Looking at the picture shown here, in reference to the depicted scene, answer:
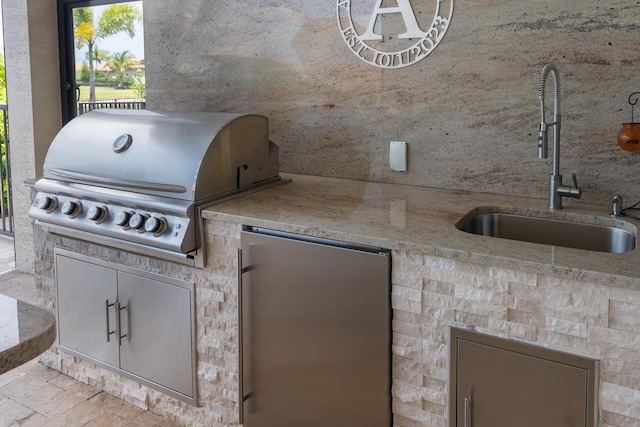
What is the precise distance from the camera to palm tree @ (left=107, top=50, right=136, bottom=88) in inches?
136

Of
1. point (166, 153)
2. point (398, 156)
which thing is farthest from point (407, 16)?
point (166, 153)

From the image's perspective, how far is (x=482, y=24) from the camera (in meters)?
2.24

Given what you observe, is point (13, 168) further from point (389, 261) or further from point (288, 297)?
point (389, 261)

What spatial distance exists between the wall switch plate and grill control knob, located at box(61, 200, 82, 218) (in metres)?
1.31

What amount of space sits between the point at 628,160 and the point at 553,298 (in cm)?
87

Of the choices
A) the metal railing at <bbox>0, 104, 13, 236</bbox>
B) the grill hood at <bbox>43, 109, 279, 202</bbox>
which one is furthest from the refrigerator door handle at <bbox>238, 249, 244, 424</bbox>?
the metal railing at <bbox>0, 104, 13, 236</bbox>

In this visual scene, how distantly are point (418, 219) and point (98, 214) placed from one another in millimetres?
1216

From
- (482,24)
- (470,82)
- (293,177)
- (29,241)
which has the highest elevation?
(482,24)

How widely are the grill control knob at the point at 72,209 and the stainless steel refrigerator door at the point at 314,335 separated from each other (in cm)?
79

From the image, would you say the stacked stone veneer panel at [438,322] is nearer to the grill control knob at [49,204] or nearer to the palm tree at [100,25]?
the grill control knob at [49,204]

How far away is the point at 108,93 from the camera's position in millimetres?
3645

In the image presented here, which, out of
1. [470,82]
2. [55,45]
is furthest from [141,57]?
[470,82]

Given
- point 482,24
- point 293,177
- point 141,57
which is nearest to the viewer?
point 482,24

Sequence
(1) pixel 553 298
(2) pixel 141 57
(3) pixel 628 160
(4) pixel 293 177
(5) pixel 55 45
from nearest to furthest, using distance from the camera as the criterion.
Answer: (1) pixel 553 298
(3) pixel 628 160
(4) pixel 293 177
(2) pixel 141 57
(5) pixel 55 45
